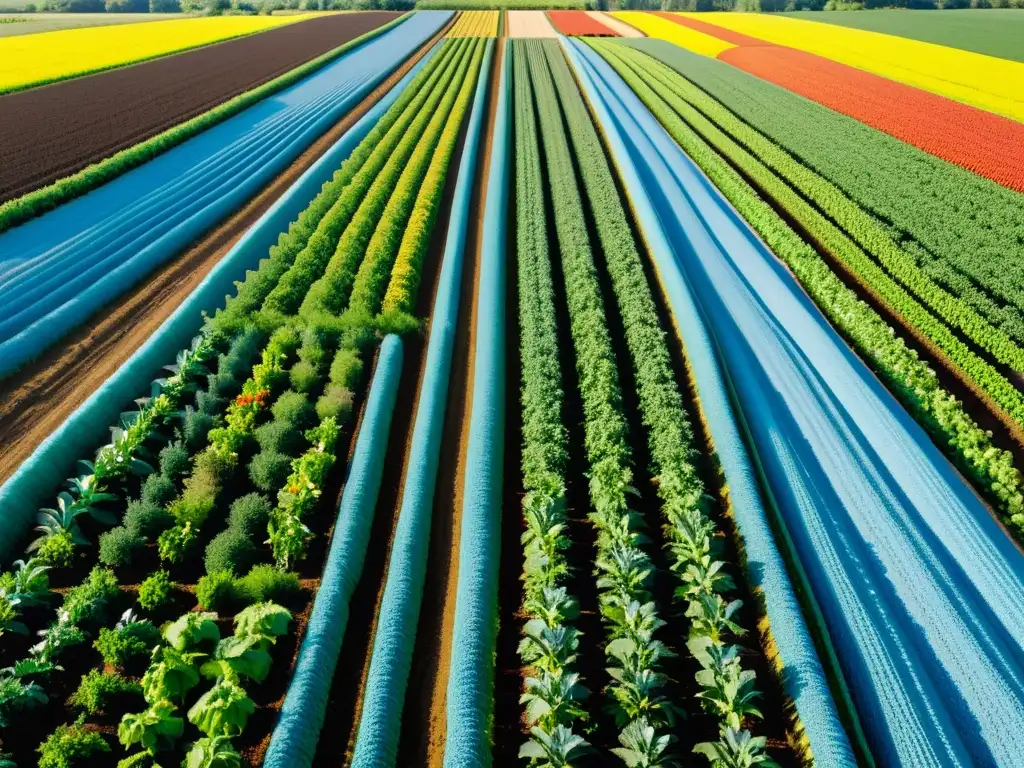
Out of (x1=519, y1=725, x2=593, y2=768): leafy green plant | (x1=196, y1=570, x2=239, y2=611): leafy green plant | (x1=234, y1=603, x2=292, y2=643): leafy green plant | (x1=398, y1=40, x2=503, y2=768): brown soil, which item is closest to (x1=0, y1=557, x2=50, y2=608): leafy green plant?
(x1=196, y1=570, x2=239, y2=611): leafy green plant

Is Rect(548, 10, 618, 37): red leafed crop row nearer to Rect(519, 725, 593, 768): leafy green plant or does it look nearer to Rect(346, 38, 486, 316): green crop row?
Rect(346, 38, 486, 316): green crop row

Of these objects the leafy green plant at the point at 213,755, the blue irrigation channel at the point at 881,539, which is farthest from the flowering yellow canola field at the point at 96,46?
the blue irrigation channel at the point at 881,539

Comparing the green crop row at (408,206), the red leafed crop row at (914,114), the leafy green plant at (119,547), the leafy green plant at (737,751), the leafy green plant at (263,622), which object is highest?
the red leafed crop row at (914,114)

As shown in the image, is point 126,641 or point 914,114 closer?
point 126,641

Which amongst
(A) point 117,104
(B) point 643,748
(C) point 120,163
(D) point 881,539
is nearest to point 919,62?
(D) point 881,539

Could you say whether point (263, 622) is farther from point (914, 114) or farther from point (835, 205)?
point (914, 114)

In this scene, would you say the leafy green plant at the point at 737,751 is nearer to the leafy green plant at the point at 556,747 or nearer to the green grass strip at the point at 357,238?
the leafy green plant at the point at 556,747
